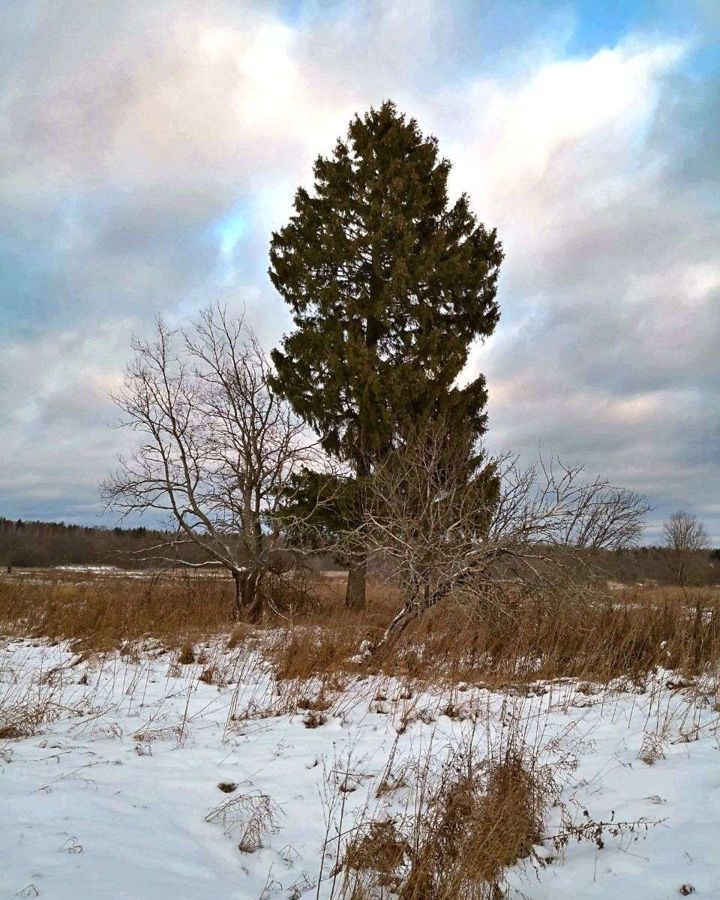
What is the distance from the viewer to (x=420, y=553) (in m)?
8.59

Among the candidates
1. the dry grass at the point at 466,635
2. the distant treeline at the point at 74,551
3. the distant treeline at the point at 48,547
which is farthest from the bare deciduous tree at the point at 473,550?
the distant treeline at the point at 48,547

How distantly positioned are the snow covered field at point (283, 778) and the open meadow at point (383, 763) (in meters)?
0.02

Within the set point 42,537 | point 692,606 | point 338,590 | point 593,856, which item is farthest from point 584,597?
point 42,537

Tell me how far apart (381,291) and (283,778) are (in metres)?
13.5

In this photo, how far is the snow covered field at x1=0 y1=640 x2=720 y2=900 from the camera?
109 inches

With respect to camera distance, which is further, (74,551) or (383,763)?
(74,551)

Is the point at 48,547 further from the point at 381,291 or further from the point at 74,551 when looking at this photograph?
the point at 381,291

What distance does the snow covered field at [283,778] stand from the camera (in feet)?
9.07

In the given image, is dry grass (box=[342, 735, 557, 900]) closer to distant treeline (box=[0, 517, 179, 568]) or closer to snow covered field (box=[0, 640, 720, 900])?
snow covered field (box=[0, 640, 720, 900])

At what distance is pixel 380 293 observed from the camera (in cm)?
1573

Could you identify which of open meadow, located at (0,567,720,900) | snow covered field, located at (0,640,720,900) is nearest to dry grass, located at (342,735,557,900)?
open meadow, located at (0,567,720,900)

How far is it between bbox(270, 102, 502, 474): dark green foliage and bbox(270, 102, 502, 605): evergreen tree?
0.03 m

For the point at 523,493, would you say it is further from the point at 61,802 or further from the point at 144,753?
the point at 61,802

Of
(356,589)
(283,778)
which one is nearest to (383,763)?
(283,778)
